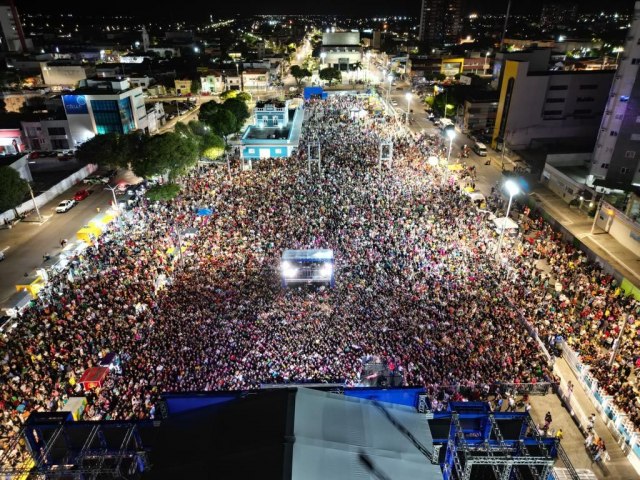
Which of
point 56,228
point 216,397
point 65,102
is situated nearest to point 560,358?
point 216,397

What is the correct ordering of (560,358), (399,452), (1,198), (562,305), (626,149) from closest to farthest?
(399,452), (560,358), (562,305), (1,198), (626,149)

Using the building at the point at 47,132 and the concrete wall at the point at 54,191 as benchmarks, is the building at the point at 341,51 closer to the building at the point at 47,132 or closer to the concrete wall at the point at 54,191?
the building at the point at 47,132

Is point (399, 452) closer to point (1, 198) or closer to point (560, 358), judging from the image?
point (560, 358)

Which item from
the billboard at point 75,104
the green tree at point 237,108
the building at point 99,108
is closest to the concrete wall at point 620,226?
the green tree at point 237,108

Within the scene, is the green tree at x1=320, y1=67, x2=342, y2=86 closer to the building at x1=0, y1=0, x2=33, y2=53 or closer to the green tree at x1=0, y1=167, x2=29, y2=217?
the green tree at x1=0, y1=167, x2=29, y2=217

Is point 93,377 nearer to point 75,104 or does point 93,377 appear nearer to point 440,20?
point 75,104
